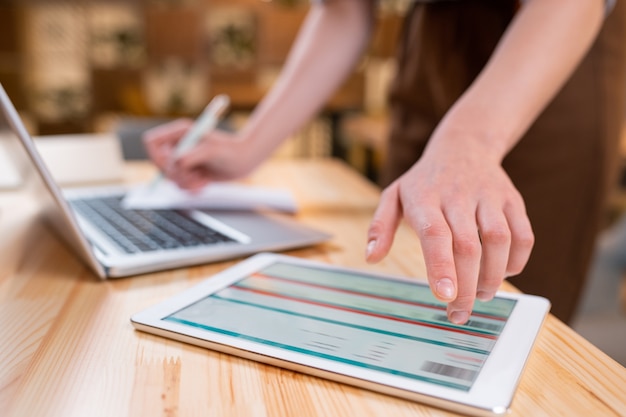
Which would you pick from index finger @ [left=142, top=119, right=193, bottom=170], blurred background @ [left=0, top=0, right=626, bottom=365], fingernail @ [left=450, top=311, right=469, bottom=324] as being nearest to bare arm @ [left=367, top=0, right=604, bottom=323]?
fingernail @ [left=450, top=311, right=469, bottom=324]

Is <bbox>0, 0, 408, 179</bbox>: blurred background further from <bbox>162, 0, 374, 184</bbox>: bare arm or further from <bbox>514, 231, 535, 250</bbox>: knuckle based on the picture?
<bbox>514, 231, 535, 250</bbox>: knuckle

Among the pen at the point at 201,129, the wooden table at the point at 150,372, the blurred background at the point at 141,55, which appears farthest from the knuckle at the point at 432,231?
the blurred background at the point at 141,55

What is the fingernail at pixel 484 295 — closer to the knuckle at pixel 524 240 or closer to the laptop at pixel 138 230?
the knuckle at pixel 524 240

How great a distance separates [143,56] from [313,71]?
4.04m

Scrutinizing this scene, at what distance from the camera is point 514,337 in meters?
0.42

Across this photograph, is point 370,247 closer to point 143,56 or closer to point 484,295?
point 484,295

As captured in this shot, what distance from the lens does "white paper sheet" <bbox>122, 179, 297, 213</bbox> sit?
85cm

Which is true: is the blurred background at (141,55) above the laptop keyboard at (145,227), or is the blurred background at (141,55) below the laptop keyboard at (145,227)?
below

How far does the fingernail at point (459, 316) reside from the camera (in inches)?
16.8

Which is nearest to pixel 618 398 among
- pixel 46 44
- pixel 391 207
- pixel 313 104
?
pixel 391 207

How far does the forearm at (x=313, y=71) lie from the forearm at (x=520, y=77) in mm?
398

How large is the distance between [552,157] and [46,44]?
453 cm

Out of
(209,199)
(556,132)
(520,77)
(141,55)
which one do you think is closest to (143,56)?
(141,55)

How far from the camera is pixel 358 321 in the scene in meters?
0.45
